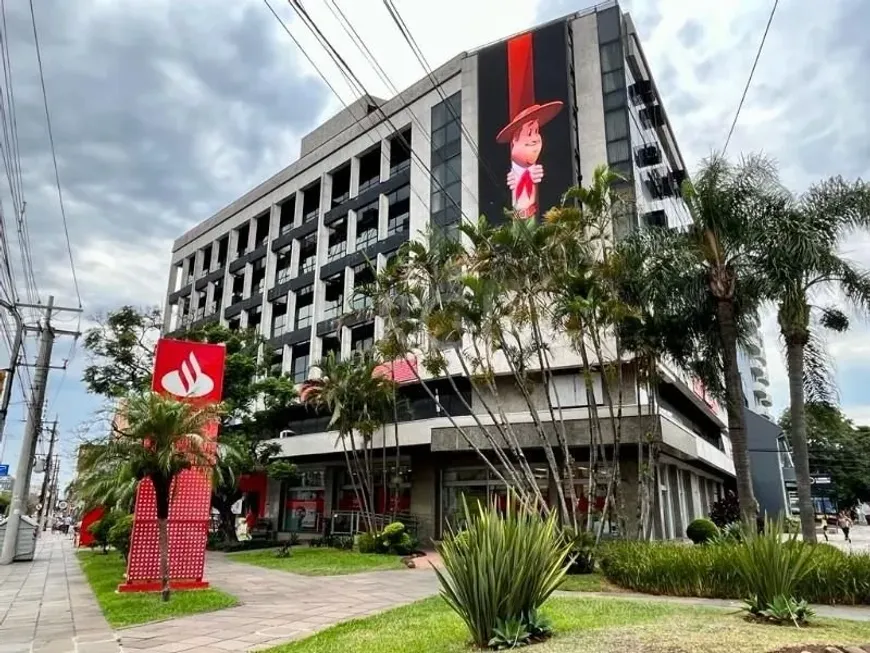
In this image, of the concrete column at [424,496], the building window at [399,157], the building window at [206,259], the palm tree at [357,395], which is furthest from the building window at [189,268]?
the concrete column at [424,496]

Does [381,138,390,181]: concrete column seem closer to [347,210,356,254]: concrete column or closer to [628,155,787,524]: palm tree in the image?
[347,210,356,254]: concrete column

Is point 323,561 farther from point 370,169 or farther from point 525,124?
point 370,169

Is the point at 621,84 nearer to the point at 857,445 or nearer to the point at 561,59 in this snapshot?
the point at 561,59

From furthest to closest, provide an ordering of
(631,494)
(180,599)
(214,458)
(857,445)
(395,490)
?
(857,445) < (395,490) < (631,494) < (214,458) < (180,599)

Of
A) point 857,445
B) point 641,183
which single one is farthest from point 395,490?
point 857,445

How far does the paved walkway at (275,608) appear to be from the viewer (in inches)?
308

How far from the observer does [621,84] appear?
25.2 m

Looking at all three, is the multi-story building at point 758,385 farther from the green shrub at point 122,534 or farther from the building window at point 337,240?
the green shrub at point 122,534

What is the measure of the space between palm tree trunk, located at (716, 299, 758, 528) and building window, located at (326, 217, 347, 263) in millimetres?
23838

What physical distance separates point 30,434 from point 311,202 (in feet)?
73.7

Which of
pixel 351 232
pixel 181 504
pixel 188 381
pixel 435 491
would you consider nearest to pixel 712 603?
pixel 181 504

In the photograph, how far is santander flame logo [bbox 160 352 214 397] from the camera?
12867 millimetres

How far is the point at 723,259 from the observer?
44.7 ft

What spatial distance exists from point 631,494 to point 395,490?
892cm
